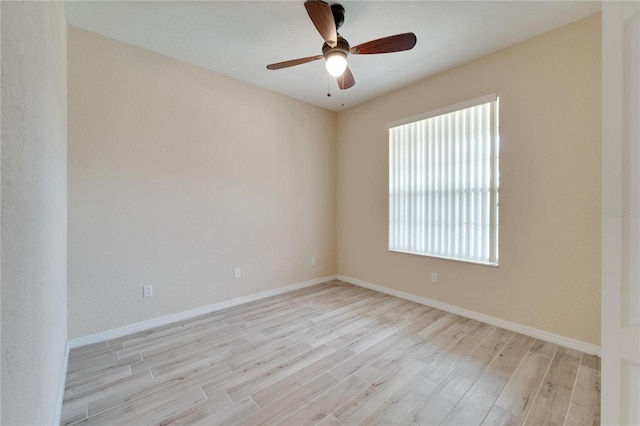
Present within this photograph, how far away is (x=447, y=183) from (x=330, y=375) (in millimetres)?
2413

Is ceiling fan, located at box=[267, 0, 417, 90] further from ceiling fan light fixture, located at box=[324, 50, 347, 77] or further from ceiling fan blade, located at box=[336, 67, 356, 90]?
ceiling fan blade, located at box=[336, 67, 356, 90]

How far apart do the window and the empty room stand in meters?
0.02

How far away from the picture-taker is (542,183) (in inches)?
95.2

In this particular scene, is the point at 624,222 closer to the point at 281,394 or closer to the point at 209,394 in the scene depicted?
the point at 281,394

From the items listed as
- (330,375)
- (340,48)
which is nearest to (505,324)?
(330,375)

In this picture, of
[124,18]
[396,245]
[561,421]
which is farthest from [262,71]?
[561,421]

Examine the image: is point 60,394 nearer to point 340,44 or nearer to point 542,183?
point 340,44

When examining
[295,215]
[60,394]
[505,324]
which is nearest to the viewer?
[60,394]

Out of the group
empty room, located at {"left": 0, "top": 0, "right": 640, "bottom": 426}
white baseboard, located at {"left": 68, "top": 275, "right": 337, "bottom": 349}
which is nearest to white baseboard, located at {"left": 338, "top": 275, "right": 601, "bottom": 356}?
empty room, located at {"left": 0, "top": 0, "right": 640, "bottom": 426}

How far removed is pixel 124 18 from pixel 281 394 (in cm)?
320

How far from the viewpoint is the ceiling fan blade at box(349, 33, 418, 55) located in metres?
1.92

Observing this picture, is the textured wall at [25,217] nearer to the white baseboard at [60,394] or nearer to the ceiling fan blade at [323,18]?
the white baseboard at [60,394]

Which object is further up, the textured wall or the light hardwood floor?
the textured wall

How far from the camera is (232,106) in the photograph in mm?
3244
